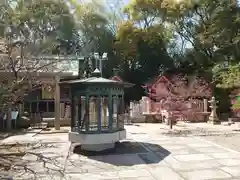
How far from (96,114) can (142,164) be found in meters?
2.12

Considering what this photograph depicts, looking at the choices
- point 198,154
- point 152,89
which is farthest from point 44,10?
point 198,154

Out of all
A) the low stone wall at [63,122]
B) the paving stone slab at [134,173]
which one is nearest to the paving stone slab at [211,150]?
the paving stone slab at [134,173]

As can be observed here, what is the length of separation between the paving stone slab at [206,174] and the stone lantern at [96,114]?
2.67 metres

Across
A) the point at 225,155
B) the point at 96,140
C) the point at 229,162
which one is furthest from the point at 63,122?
the point at 229,162

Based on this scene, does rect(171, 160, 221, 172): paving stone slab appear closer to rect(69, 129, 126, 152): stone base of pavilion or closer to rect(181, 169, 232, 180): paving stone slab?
rect(181, 169, 232, 180): paving stone slab

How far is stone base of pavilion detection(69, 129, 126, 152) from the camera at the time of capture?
26.3 feet

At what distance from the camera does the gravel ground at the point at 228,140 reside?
8.70 m

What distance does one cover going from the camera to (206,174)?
19.9 ft

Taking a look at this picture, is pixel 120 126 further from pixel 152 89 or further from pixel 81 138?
pixel 152 89

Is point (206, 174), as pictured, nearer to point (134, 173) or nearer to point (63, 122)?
point (134, 173)

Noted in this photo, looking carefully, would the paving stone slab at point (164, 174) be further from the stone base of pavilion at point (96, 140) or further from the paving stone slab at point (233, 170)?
the stone base of pavilion at point (96, 140)

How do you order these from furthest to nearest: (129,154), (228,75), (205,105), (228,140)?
(205,105) → (228,75) → (228,140) → (129,154)

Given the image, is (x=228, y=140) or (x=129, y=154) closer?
(x=129, y=154)

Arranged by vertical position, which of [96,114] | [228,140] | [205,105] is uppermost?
[205,105]
